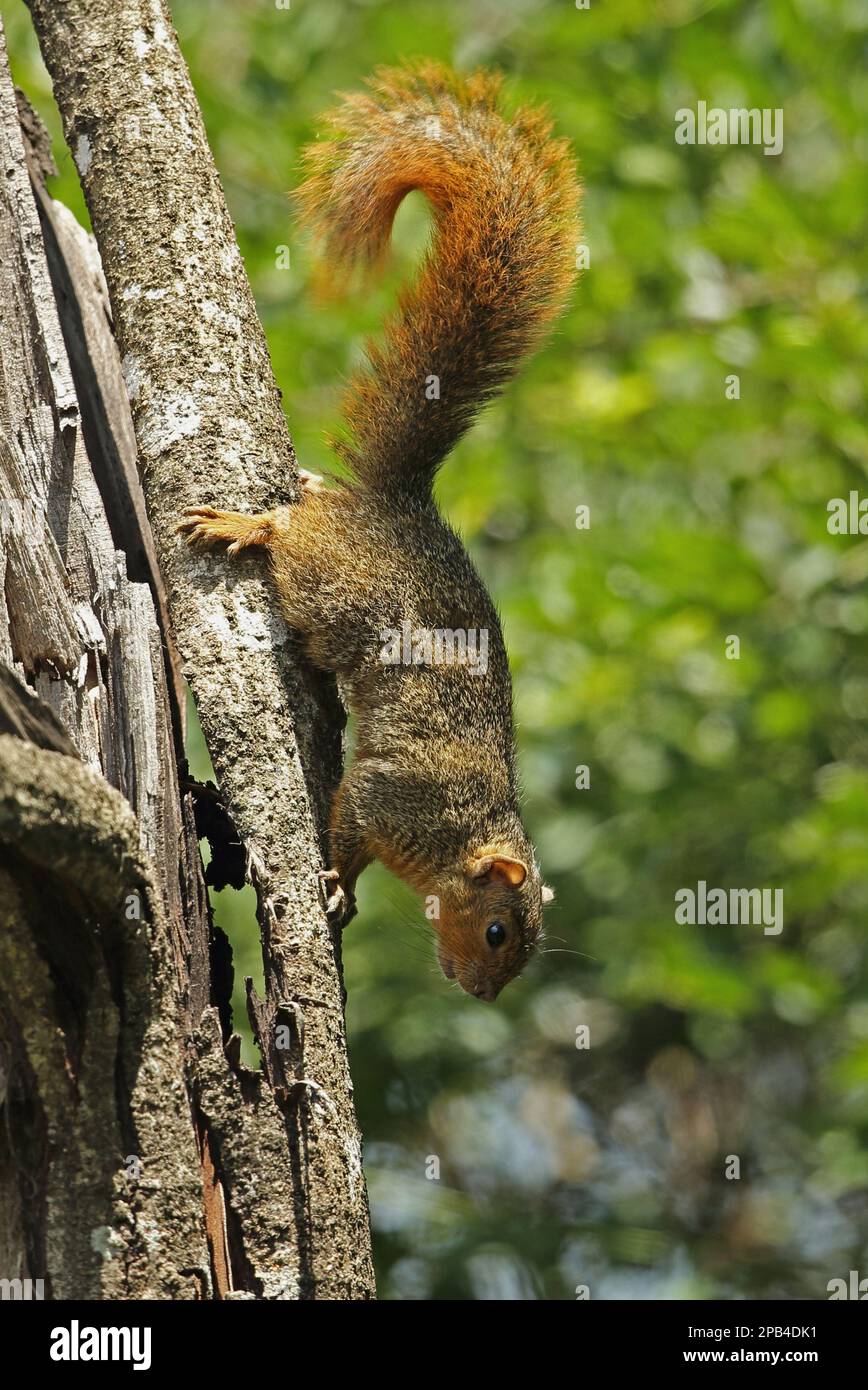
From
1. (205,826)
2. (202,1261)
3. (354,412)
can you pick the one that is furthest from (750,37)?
(202,1261)

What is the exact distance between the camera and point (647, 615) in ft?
17.8

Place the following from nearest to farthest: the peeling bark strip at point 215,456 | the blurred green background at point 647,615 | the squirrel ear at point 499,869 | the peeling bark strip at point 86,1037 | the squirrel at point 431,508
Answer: the peeling bark strip at point 86,1037, the peeling bark strip at point 215,456, the squirrel at point 431,508, the squirrel ear at point 499,869, the blurred green background at point 647,615

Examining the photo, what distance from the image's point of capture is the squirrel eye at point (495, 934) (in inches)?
164

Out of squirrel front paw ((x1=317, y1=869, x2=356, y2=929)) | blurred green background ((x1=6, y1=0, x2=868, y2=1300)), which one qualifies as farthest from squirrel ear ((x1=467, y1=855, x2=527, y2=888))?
blurred green background ((x1=6, y1=0, x2=868, y2=1300))

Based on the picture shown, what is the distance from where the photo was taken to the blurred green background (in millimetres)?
5410

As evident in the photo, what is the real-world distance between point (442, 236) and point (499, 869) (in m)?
1.74

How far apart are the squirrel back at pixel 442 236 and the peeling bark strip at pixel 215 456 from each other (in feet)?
1.85

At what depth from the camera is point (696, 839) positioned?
606 centimetres

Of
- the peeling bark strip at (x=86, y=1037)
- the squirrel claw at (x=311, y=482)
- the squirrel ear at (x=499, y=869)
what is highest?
the squirrel claw at (x=311, y=482)

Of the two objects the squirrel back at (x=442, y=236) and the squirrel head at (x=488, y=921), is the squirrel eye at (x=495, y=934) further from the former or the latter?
the squirrel back at (x=442, y=236)

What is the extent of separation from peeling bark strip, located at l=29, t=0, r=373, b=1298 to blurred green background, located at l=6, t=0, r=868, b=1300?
2129 mm

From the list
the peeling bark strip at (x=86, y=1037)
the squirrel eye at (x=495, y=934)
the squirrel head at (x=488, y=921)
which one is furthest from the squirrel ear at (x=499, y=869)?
the peeling bark strip at (x=86, y=1037)

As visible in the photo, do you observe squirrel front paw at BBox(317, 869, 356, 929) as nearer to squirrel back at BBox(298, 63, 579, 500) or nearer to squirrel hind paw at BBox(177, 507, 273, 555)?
squirrel hind paw at BBox(177, 507, 273, 555)

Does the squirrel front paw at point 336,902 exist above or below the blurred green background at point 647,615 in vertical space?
below
